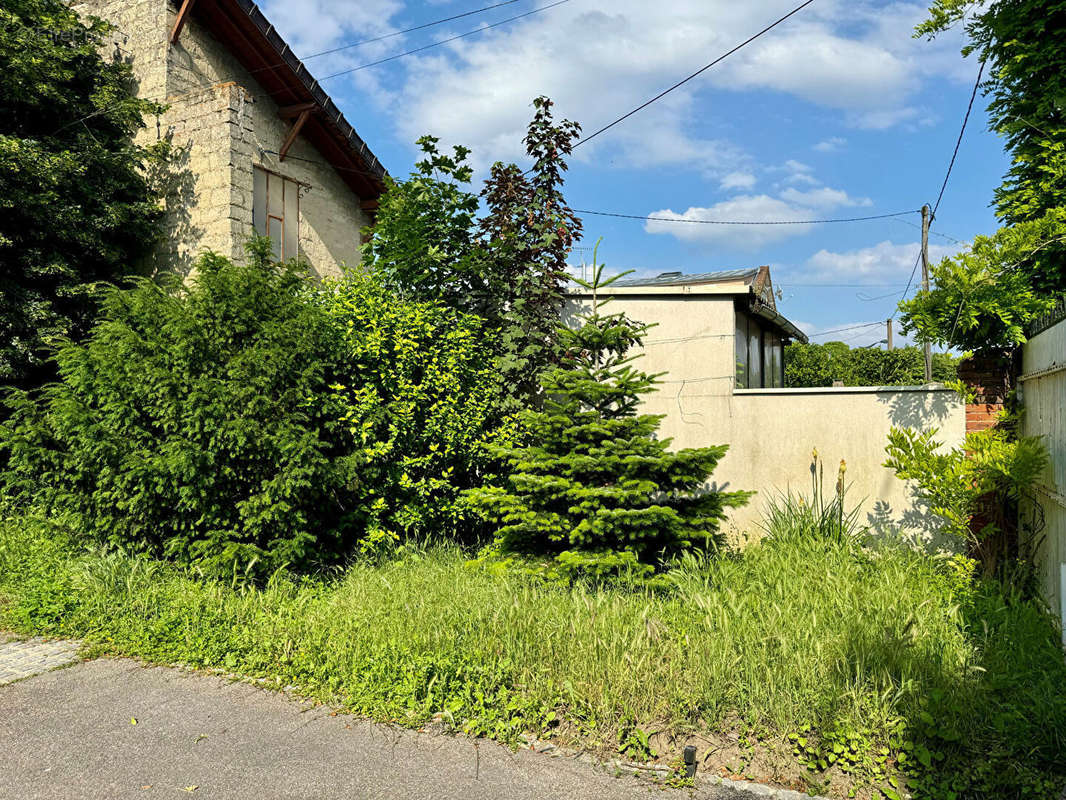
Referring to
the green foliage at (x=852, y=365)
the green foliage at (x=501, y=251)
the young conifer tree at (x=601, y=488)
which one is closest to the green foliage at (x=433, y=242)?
the green foliage at (x=501, y=251)

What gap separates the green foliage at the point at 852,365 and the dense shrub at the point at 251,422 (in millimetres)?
21893

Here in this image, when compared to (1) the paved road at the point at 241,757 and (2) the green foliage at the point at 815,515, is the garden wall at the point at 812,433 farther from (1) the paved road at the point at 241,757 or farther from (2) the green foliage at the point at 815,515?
(1) the paved road at the point at 241,757

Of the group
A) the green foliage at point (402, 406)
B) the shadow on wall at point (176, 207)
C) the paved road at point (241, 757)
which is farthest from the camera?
→ the shadow on wall at point (176, 207)

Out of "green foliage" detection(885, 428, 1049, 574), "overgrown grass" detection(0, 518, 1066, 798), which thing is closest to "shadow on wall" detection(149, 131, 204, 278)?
"overgrown grass" detection(0, 518, 1066, 798)

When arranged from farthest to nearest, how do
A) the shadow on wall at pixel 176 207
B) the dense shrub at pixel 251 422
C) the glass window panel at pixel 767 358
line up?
the glass window panel at pixel 767 358
the shadow on wall at pixel 176 207
the dense shrub at pixel 251 422

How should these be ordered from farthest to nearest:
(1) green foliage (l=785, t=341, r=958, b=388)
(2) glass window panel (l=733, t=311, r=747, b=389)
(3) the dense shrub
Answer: (1) green foliage (l=785, t=341, r=958, b=388), (2) glass window panel (l=733, t=311, r=747, b=389), (3) the dense shrub

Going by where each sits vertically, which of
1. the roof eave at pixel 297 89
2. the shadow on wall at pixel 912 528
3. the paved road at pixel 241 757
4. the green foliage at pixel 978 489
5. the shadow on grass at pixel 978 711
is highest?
the roof eave at pixel 297 89

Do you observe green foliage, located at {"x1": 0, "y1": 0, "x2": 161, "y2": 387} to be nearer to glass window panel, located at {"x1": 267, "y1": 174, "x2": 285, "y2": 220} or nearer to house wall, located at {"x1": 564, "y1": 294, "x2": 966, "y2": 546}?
glass window panel, located at {"x1": 267, "y1": 174, "x2": 285, "y2": 220}

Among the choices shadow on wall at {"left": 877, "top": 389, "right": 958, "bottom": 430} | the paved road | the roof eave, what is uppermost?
the roof eave

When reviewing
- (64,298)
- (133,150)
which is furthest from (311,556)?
(133,150)

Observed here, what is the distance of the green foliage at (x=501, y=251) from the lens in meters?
7.98

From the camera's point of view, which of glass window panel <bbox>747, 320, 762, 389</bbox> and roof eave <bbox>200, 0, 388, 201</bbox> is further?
glass window panel <bbox>747, 320, 762, 389</bbox>

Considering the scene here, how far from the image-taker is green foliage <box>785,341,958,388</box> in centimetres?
2926

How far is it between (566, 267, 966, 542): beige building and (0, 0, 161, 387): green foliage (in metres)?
7.21
